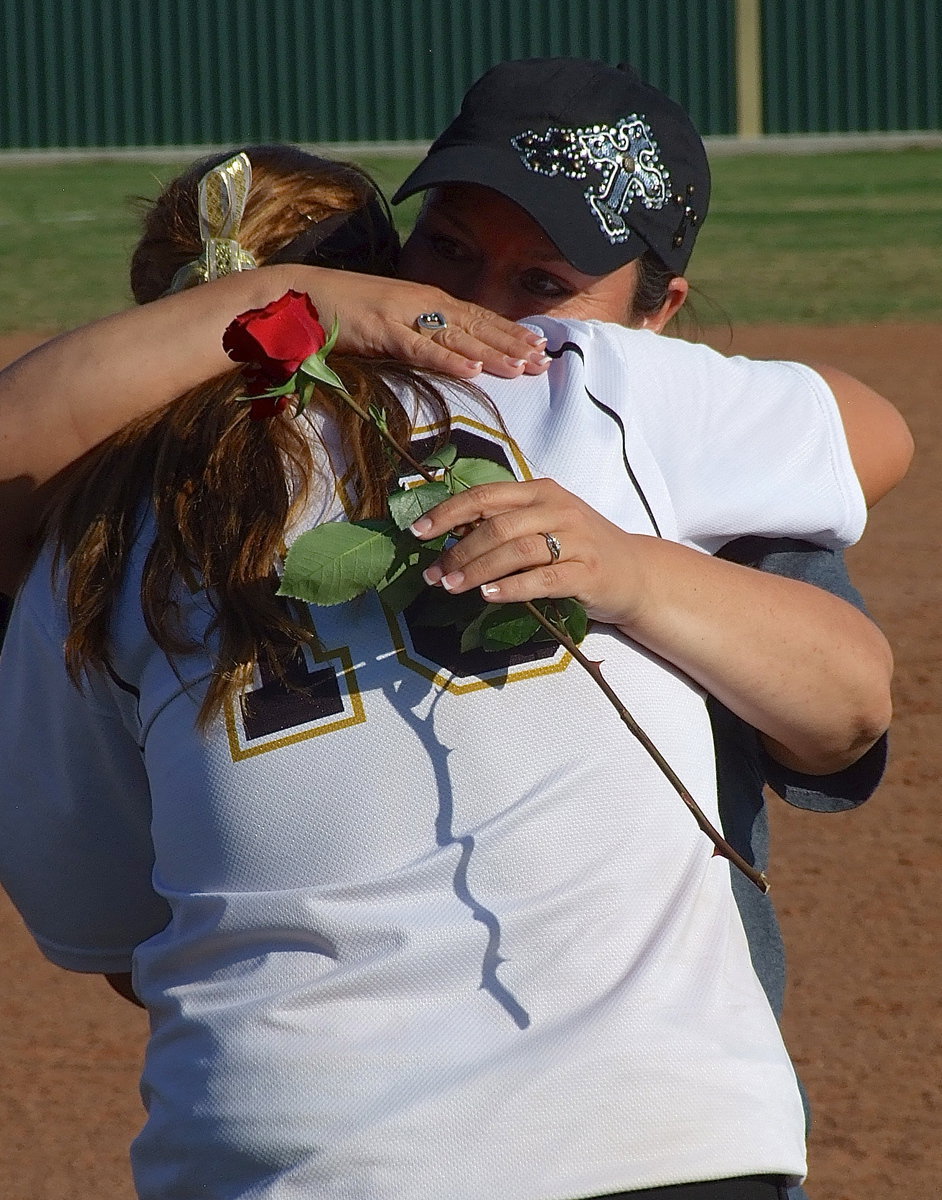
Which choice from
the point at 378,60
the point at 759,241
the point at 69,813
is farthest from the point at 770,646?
the point at 378,60

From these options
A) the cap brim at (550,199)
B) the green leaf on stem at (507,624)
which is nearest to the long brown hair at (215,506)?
the green leaf on stem at (507,624)

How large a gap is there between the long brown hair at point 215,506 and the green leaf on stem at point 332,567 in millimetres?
56

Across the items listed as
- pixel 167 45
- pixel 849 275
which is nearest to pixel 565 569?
pixel 849 275

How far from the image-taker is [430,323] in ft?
5.40

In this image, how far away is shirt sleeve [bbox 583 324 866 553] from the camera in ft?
4.93

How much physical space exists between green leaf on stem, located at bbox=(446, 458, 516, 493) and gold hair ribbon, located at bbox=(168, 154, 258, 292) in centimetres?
46

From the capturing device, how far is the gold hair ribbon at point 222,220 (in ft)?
5.89

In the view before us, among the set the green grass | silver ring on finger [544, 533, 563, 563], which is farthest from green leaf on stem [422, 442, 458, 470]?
the green grass

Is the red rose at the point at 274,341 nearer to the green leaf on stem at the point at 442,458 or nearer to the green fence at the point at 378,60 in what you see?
the green leaf on stem at the point at 442,458

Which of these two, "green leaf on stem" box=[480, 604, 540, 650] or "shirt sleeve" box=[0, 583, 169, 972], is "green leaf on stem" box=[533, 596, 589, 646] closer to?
"green leaf on stem" box=[480, 604, 540, 650]

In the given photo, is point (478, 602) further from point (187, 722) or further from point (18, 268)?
point (18, 268)

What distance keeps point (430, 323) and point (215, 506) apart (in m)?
0.32

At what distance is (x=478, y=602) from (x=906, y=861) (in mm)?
3074

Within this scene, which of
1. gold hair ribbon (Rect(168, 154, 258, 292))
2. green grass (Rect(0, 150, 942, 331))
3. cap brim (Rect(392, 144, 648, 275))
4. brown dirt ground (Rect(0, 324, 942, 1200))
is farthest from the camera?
green grass (Rect(0, 150, 942, 331))
